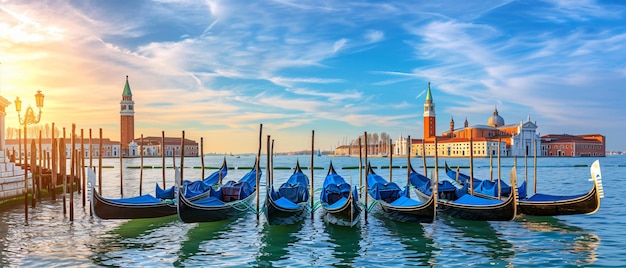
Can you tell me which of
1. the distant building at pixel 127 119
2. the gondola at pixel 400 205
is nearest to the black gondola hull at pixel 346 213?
the gondola at pixel 400 205

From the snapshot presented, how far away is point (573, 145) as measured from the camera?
259 feet

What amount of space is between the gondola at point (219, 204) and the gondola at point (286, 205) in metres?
0.71

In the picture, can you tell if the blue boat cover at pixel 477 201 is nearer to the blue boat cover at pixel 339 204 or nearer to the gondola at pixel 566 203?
the gondola at pixel 566 203

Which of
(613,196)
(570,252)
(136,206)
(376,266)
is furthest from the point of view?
(613,196)

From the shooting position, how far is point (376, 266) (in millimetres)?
6508

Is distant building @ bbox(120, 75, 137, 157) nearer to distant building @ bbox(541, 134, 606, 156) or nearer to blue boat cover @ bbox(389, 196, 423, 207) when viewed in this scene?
distant building @ bbox(541, 134, 606, 156)

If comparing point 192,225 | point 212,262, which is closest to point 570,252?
point 212,262

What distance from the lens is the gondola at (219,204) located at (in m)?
8.46

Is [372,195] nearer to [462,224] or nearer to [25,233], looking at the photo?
[462,224]

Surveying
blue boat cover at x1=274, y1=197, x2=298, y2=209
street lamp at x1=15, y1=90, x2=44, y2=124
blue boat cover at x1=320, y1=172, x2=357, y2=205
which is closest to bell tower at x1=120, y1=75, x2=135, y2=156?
street lamp at x1=15, y1=90, x2=44, y2=124

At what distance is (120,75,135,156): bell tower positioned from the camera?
268 feet

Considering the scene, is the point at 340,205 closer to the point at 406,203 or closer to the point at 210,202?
the point at 406,203

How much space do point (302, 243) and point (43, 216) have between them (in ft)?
19.3

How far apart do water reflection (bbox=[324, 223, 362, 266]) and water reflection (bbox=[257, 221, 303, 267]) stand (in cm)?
57
